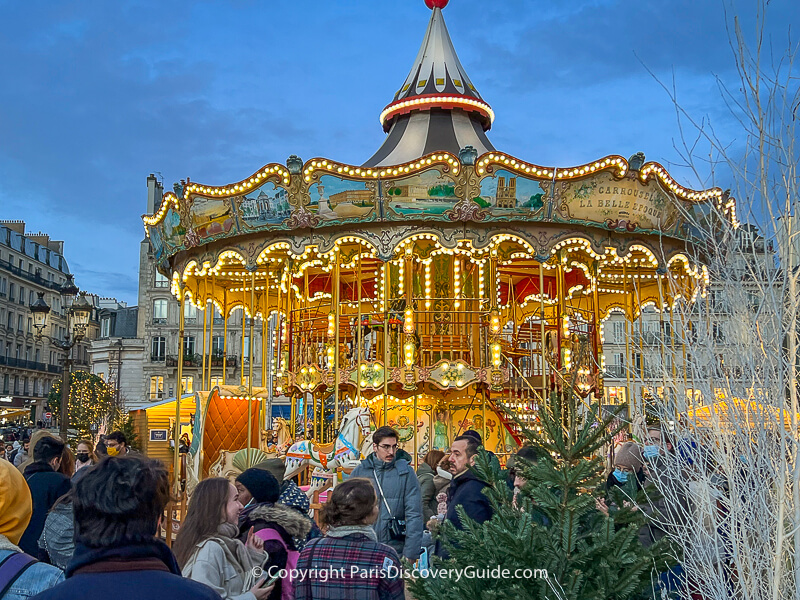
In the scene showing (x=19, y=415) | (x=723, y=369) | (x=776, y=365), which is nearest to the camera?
(x=776, y=365)

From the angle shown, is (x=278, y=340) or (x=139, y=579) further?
(x=278, y=340)

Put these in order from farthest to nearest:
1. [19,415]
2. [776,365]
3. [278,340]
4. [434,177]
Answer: [19,415], [278,340], [434,177], [776,365]

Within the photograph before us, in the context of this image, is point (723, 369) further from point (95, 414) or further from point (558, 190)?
point (95, 414)

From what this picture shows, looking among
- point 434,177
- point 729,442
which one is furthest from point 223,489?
point 434,177

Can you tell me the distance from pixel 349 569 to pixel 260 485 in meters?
0.94

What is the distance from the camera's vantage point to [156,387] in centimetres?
4716

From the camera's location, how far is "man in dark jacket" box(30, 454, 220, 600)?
226 centimetres

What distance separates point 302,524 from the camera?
439 centimetres

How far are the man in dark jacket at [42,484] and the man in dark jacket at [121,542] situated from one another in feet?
10.3

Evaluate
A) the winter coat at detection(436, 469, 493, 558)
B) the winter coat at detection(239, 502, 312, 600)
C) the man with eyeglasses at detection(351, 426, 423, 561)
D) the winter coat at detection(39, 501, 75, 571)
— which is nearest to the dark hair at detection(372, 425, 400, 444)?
the man with eyeglasses at detection(351, 426, 423, 561)

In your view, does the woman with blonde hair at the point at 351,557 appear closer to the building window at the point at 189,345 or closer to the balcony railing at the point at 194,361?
the balcony railing at the point at 194,361

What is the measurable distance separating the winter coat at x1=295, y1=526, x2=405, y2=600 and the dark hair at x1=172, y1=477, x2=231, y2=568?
0.51m

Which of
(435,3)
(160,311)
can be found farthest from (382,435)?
(160,311)

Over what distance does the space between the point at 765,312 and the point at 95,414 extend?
84.5 ft
